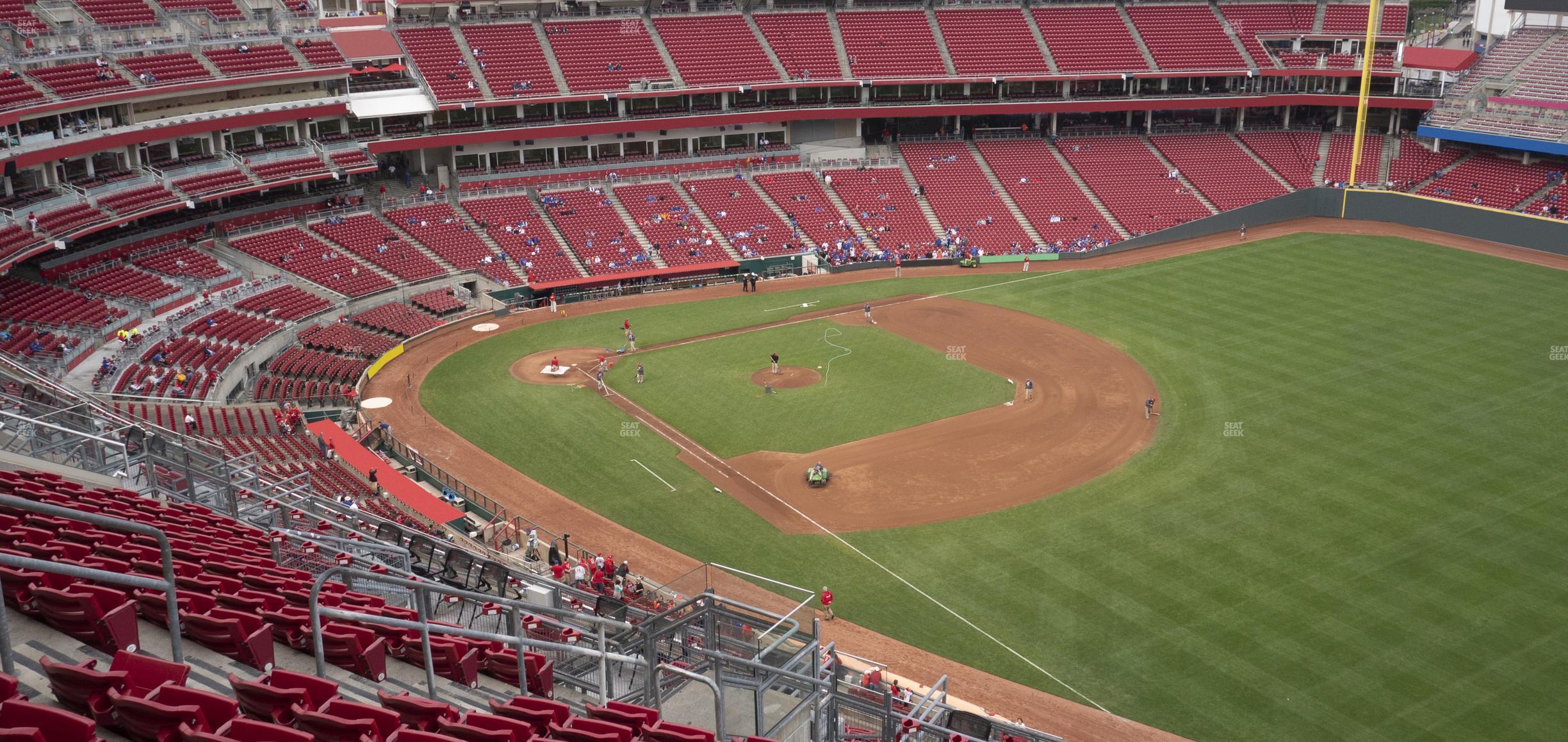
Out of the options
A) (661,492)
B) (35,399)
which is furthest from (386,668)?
A: (661,492)

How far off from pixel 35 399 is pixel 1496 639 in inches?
1444

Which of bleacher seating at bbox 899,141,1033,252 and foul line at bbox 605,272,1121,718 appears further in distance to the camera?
bleacher seating at bbox 899,141,1033,252

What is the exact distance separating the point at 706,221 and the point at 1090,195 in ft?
80.5

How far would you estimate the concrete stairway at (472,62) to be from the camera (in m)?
69.0

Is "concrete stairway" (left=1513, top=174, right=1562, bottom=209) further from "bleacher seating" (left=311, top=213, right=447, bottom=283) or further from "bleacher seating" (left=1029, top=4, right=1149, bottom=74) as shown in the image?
"bleacher seating" (left=311, top=213, right=447, bottom=283)

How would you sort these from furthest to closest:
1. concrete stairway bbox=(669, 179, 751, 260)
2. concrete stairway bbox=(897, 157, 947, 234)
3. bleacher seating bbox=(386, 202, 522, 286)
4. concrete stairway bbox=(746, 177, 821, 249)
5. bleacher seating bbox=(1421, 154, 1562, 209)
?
concrete stairway bbox=(897, 157, 947, 234), concrete stairway bbox=(746, 177, 821, 249), bleacher seating bbox=(1421, 154, 1562, 209), concrete stairway bbox=(669, 179, 751, 260), bleacher seating bbox=(386, 202, 522, 286)

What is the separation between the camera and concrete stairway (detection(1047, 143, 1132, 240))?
71812mm

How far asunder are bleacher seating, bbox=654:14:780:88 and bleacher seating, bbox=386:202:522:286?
56.0ft

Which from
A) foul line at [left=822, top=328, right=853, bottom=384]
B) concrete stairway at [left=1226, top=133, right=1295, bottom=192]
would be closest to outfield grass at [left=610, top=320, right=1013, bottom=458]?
foul line at [left=822, top=328, right=853, bottom=384]

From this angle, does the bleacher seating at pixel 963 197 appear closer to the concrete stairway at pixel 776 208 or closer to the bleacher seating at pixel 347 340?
the concrete stairway at pixel 776 208

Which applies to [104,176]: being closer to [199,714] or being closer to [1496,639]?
[199,714]

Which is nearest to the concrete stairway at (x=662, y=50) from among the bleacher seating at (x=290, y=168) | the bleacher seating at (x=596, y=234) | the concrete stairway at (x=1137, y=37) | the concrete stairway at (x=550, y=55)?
the concrete stairway at (x=550, y=55)

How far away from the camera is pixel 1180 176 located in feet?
252

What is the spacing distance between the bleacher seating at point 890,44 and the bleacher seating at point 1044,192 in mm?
6933
